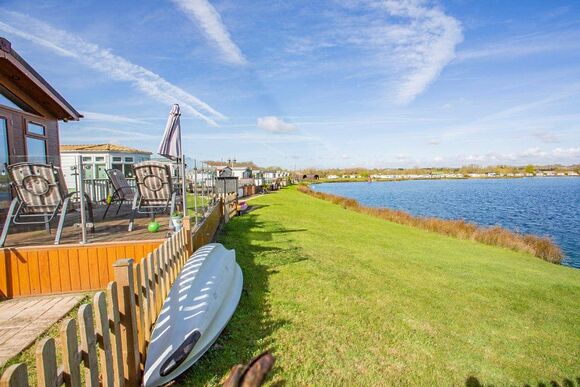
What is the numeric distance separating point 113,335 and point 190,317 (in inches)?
39.1

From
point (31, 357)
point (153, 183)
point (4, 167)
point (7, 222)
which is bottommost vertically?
point (31, 357)

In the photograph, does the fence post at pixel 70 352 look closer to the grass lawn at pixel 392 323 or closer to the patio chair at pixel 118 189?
the grass lawn at pixel 392 323

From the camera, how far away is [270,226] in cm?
1217

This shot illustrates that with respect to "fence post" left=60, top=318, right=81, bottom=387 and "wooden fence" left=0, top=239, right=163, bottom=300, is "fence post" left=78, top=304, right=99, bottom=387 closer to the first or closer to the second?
"fence post" left=60, top=318, right=81, bottom=387

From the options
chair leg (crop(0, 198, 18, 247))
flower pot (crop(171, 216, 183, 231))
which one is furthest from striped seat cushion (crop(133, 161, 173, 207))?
chair leg (crop(0, 198, 18, 247))

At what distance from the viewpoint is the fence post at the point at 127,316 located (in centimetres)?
241

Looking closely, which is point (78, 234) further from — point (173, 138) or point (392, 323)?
point (392, 323)

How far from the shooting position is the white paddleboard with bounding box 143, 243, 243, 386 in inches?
109

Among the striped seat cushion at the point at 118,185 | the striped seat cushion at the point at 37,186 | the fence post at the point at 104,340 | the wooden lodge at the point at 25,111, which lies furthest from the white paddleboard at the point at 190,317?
the wooden lodge at the point at 25,111

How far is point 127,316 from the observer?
8.04 ft

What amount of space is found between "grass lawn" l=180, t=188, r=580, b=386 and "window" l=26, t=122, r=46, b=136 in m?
6.61

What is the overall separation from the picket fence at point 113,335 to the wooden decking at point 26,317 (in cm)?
114

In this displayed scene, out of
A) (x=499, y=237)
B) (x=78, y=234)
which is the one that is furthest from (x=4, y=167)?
(x=499, y=237)

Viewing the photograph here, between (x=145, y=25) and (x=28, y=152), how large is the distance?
8.05 m
